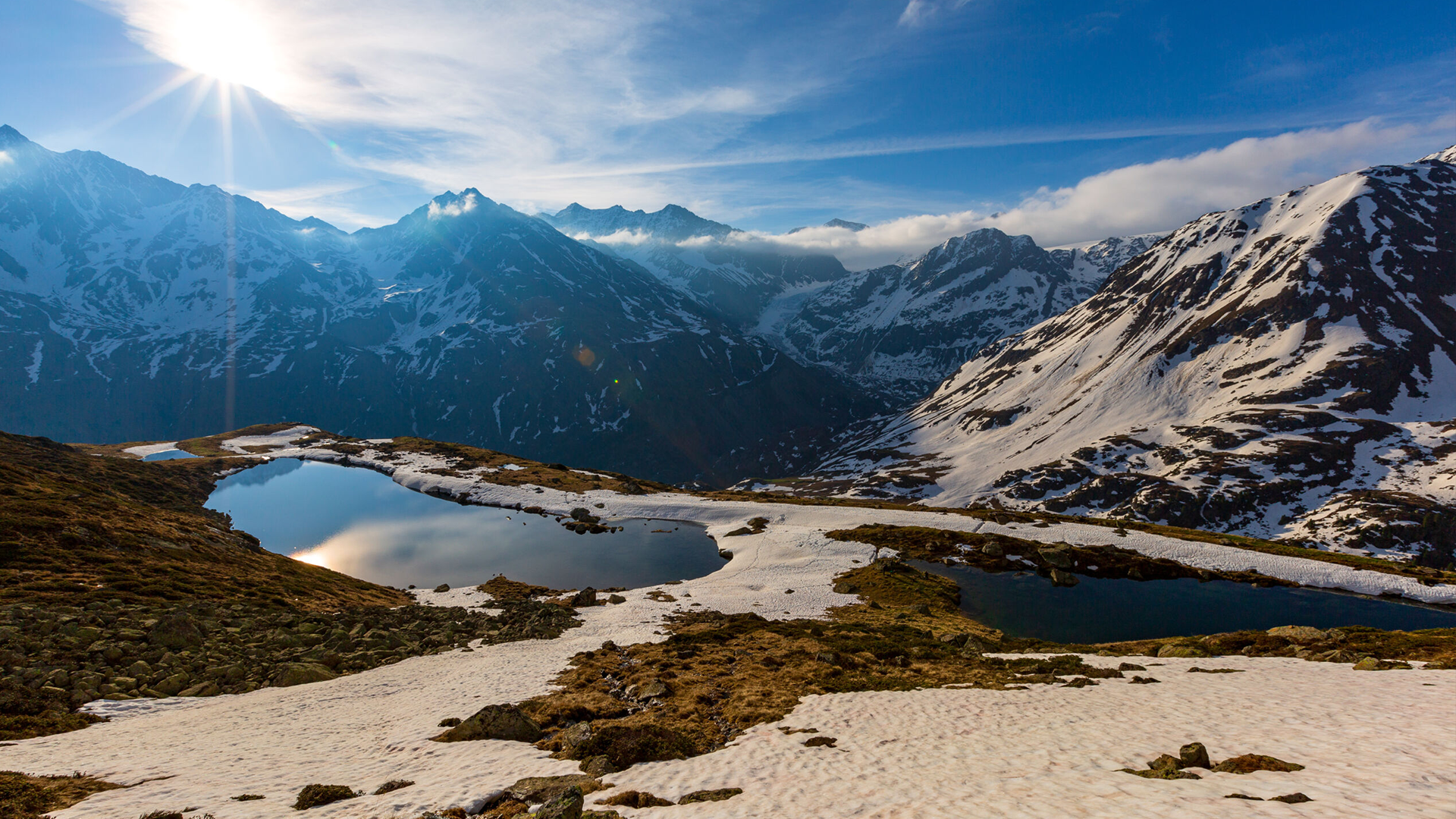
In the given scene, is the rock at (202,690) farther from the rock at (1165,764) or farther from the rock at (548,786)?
the rock at (1165,764)

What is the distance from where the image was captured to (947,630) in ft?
167

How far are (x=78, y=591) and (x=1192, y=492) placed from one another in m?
238

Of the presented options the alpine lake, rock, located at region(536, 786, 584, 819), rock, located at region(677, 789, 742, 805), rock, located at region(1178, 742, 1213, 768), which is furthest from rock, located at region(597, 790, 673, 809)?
the alpine lake

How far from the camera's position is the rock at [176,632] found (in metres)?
31.7

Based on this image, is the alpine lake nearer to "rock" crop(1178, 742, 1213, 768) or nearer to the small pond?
the small pond

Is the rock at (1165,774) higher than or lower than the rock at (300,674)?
higher

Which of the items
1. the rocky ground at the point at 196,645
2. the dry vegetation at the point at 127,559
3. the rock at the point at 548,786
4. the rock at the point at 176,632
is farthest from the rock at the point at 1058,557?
the rock at the point at 176,632

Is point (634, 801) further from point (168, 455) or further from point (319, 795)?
point (168, 455)

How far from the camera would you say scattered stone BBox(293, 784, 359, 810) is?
17.3 m

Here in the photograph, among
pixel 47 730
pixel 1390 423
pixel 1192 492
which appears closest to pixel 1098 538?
pixel 47 730

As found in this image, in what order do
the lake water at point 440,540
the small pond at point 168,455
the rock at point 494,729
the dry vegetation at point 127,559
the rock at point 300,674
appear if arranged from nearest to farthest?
the rock at point 494,729 < the rock at point 300,674 < the dry vegetation at point 127,559 < the lake water at point 440,540 < the small pond at point 168,455

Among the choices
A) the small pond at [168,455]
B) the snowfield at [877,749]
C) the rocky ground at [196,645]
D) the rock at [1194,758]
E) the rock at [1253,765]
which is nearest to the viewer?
the snowfield at [877,749]

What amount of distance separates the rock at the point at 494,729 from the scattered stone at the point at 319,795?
6.00m

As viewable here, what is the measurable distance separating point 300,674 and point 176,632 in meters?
7.94
